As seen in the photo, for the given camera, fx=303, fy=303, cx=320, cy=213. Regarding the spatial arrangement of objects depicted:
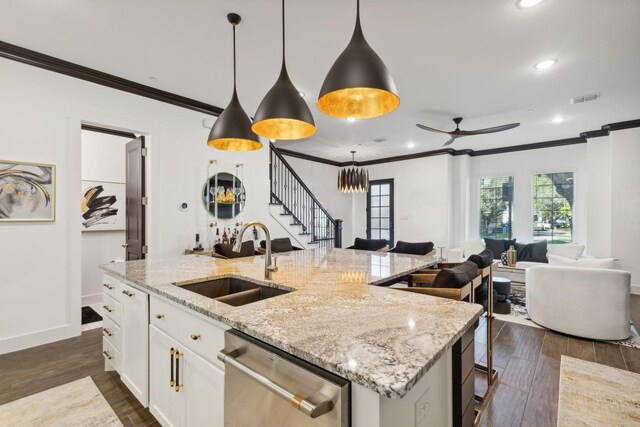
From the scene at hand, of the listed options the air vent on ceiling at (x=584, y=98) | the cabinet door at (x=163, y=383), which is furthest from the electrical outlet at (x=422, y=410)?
the air vent on ceiling at (x=584, y=98)

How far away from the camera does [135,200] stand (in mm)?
3975

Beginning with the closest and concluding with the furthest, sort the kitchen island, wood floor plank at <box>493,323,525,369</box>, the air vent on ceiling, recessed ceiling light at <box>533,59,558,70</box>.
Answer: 1. the kitchen island
2. wood floor plank at <box>493,323,525,369</box>
3. recessed ceiling light at <box>533,59,558,70</box>
4. the air vent on ceiling

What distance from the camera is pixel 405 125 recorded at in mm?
5273

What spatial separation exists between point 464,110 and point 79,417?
534 cm

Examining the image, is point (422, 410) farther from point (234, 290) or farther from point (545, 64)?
point (545, 64)

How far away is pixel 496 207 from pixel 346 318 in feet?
23.6

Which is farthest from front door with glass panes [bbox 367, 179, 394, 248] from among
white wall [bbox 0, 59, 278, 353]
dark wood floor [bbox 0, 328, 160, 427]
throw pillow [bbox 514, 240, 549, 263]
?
dark wood floor [bbox 0, 328, 160, 427]

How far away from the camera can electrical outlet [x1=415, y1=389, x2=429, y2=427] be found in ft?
3.24

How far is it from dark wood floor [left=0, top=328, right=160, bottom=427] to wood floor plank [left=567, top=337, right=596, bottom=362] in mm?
3665

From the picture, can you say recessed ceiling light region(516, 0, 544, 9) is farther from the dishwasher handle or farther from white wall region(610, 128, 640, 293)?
white wall region(610, 128, 640, 293)

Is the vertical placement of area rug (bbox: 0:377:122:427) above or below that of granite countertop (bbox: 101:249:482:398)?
below

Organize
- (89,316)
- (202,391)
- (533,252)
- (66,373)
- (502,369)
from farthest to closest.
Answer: (533,252), (89,316), (502,369), (66,373), (202,391)

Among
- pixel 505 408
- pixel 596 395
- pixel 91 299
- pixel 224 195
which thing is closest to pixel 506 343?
pixel 596 395

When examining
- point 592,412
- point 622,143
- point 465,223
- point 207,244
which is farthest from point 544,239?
point 207,244
